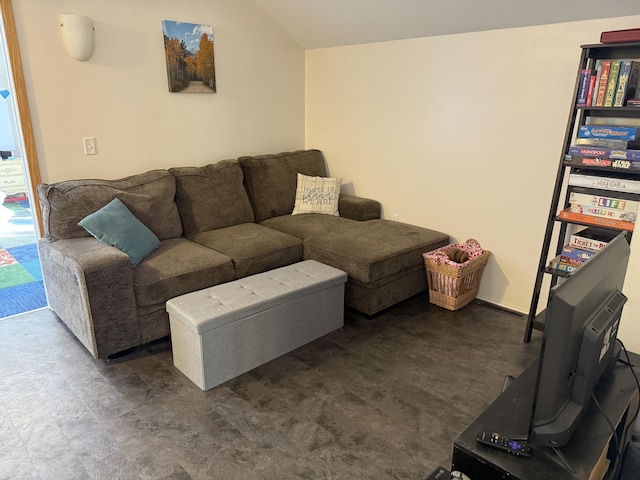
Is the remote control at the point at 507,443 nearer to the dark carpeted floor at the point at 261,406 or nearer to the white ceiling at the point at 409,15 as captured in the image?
the dark carpeted floor at the point at 261,406

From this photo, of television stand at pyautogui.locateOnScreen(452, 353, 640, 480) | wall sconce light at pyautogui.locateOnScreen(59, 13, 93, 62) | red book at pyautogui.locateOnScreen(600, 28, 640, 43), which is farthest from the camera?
wall sconce light at pyautogui.locateOnScreen(59, 13, 93, 62)

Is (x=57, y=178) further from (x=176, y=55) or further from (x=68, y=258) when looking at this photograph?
(x=176, y=55)

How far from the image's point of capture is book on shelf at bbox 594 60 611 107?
2.34 meters

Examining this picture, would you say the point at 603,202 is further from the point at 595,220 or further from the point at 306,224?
the point at 306,224

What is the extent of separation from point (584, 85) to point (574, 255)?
941 millimetres

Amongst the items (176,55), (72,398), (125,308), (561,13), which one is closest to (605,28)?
(561,13)

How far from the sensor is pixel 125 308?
2.57 meters

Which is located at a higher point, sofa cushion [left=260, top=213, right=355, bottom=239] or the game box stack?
the game box stack

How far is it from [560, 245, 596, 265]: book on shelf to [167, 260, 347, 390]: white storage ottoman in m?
1.32

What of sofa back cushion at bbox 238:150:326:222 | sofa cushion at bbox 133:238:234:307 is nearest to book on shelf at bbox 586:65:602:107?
sofa cushion at bbox 133:238:234:307

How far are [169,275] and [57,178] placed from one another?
3.77ft

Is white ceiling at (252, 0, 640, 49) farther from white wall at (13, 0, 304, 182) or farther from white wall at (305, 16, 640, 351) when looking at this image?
white wall at (13, 0, 304, 182)

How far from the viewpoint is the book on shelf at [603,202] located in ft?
7.86

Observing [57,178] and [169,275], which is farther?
[57,178]
